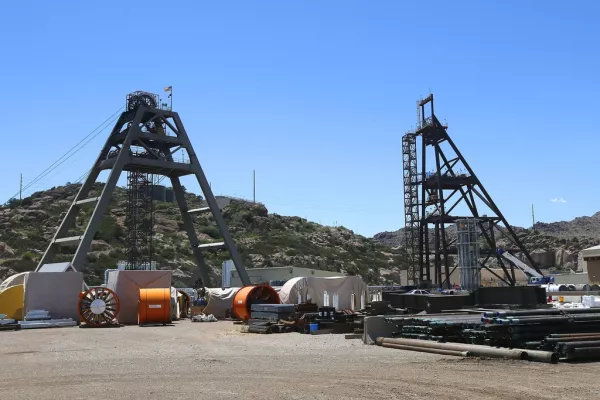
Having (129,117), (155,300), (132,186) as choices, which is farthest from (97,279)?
(155,300)

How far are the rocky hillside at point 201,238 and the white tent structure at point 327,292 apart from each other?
3002 centimetres

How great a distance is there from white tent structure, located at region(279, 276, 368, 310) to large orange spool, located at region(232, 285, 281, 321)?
0.99 m

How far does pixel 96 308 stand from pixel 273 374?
57.0 feet

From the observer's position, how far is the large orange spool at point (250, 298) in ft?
85.7

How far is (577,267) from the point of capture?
101m

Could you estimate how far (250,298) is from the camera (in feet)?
86.5

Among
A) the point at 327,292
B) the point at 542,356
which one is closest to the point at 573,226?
the point at 327,292

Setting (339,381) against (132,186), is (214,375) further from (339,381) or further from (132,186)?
(132,186)

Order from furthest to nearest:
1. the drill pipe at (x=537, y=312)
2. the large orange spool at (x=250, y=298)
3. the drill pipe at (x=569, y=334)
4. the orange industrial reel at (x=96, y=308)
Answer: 1. the large orange spool at (x=250, y=298)
2. the orange industrial reel at (x=96, y=308)
3. the drill pipe at (x=537, y=312)
4. the drill pipe at (x=569, y=334)

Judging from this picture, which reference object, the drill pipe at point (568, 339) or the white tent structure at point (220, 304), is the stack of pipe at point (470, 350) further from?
the white tent structure at point (220, 304)

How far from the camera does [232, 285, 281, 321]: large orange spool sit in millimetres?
26109

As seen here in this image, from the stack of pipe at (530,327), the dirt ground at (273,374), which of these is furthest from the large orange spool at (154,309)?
the stack of pipe at (530,327)

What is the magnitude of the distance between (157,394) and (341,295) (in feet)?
72.1

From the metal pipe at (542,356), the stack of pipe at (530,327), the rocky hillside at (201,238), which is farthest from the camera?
the rocky hillside at (201,238)
